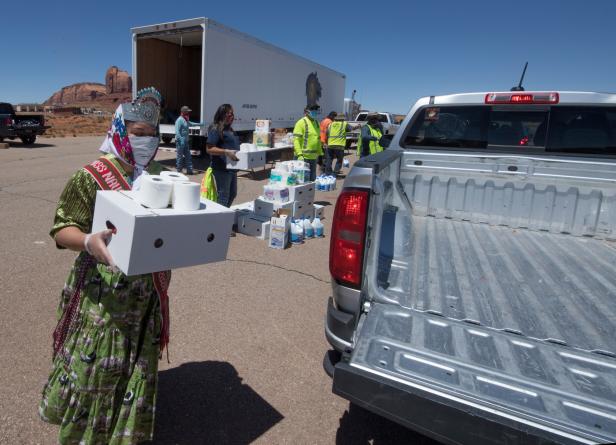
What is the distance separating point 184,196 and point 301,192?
4.87m

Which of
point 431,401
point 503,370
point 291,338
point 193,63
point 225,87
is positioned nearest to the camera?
point 431,401

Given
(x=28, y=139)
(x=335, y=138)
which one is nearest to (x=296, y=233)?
(x=335, y=138)

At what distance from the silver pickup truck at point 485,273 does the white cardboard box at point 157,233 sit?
2.46 feet

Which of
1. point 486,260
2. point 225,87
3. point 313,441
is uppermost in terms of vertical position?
point 225,87

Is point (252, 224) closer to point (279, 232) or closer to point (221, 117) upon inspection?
point (279, 232)

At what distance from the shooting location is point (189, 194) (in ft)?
5.39

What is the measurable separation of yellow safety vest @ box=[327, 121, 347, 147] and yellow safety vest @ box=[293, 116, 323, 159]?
181 cm

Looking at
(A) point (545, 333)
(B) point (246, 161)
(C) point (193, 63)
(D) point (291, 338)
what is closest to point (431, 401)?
(A) point (545, 333)

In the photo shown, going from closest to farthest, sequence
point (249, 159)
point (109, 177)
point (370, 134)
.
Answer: point (109, 177) < point (249, 159) < point (370, 134)

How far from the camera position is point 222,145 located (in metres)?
5.70

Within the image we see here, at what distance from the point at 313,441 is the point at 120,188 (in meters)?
→ 1.78

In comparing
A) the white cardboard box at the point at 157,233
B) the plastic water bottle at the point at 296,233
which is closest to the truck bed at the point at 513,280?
the white cardboard box at the point at 157,233

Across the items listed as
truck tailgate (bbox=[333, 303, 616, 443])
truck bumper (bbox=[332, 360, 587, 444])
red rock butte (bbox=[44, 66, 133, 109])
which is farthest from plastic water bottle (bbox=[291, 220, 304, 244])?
red rock butte (bbox=[44, 66, 133, 109])

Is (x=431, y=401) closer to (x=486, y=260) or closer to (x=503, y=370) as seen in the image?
(x=503, y=370)
